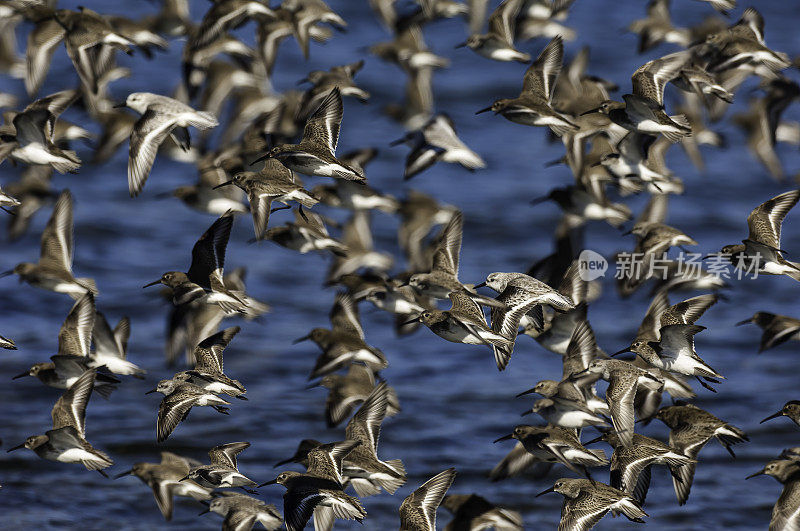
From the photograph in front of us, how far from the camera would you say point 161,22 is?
13.5m

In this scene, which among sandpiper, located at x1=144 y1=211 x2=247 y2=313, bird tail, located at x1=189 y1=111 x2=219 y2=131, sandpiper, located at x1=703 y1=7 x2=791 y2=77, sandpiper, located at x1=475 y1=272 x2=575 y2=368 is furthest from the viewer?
sandpiper, located at x1=703 y1=7 x2=791 y2=77

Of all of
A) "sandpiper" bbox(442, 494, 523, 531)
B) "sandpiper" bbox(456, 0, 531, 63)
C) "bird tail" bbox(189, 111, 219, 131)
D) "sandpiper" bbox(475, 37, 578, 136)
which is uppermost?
"bird tail" bbox(189, 111, 219, 131)

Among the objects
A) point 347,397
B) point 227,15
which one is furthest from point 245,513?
point 227,15

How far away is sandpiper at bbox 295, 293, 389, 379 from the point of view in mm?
9164

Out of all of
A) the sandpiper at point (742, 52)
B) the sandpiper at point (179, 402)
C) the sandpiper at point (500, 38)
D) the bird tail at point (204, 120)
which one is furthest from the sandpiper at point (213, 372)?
the sandpiper at point (742, 52)

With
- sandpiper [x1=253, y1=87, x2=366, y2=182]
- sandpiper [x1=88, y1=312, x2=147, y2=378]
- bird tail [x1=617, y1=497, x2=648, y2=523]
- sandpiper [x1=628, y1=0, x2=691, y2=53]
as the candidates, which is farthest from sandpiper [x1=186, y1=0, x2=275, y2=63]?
bird tail [x1=617, y1=497, x2=648, y2=523]

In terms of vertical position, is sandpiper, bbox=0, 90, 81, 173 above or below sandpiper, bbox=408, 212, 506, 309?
above

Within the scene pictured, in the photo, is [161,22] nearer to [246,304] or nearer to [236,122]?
[236,122]

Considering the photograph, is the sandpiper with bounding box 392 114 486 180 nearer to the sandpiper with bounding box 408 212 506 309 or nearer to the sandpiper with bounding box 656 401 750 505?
the sandpiper with bounding box 408 212 506 309

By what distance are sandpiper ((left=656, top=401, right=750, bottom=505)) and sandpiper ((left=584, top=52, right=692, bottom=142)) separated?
82.2 inches

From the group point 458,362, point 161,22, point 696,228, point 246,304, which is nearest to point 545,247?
point 696,228

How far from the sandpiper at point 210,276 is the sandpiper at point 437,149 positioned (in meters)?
2.70

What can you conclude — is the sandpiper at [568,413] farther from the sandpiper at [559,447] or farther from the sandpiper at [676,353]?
the sandpiper at [676,353]

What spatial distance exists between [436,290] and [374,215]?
28.7ft
